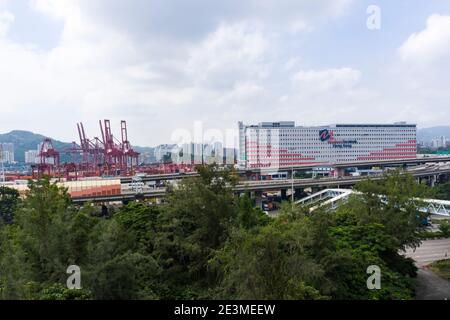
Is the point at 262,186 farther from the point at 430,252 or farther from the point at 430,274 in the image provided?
the point at 430,274

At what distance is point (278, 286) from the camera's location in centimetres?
596

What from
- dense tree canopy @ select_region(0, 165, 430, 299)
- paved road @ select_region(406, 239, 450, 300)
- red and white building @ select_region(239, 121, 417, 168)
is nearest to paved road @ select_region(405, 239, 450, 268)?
paved road @ select_region(406, 239, 450, 300)

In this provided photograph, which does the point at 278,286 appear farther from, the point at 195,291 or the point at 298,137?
the point at 298,137

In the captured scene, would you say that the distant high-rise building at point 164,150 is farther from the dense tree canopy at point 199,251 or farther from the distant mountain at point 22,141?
the dense tree canopy at point 199,251

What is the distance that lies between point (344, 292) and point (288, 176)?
53.6m

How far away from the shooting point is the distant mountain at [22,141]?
143762 mm

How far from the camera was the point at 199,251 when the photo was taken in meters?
10.0

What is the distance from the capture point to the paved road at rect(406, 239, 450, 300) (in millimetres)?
13930

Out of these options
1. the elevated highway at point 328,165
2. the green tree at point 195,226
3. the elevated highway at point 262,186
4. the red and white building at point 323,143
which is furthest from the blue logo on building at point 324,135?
the green tree at point 195,226

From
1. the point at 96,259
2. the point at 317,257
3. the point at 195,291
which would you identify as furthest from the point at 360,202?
the point at 96,259

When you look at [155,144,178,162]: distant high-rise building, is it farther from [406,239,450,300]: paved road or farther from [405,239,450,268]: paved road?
[406,239,450,300]: paved road

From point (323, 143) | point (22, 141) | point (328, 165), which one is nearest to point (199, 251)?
point (328, 165)

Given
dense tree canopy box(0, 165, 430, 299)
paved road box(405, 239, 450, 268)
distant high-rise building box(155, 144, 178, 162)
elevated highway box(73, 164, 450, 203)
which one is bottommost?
paved road box(405, 239, 450, 268)

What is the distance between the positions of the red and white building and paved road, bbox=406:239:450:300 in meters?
45.8
